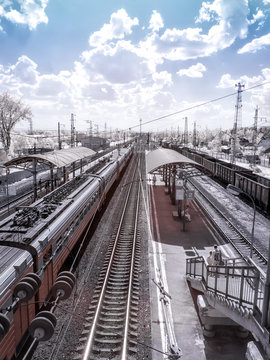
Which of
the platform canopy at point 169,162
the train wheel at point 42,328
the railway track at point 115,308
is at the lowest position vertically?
the railway track at point 115,308

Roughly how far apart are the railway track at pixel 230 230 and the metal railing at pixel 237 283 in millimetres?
2817

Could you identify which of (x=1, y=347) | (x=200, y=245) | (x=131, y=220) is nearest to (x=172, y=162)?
(x=131, y=220)

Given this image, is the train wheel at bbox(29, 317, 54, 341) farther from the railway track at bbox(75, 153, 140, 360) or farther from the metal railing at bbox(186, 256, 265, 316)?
the metal railing at bbox(186, 256, 265, 316)

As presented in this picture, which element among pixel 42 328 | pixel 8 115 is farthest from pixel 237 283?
pixel 8 115

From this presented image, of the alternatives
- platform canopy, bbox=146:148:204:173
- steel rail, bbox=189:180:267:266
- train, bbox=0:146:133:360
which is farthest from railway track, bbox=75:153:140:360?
platform canopy, bbox=146:148:204:173

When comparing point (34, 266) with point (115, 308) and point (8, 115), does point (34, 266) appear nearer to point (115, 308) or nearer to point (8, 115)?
point (115, 308)

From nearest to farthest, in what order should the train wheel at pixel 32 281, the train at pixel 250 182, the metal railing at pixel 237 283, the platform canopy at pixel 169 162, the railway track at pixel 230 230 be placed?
the train wheel at pixel 32 281, the metal railing at pixel 237 283, the railway track at pixel 230 230, the platform canopy at pixel 169 162, the train at pixel 250 182

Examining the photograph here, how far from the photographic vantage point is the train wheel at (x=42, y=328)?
19.9 feet

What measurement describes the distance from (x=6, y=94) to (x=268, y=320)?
56.4 meters

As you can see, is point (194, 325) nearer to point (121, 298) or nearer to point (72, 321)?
point (121, 298)

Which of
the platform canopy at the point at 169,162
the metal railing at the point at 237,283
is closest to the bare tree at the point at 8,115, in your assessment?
the platform canopy at the point at 169,162

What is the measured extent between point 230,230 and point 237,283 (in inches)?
449

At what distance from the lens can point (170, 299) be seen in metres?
12.1

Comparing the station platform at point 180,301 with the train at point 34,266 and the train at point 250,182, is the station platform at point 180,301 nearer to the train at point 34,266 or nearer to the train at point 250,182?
the train at point 34,266
